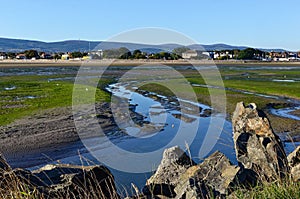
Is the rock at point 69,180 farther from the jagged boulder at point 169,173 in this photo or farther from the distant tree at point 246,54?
the distant tree at point 246,54

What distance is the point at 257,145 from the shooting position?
8.51m

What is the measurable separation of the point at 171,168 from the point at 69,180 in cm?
246

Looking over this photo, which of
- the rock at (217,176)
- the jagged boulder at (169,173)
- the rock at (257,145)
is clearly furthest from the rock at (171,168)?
the rock at (257,145)

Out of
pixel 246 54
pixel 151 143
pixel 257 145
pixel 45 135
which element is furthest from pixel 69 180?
pixel 246 54

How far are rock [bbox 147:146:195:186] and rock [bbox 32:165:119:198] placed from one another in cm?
118

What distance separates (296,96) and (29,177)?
3417 centimetres

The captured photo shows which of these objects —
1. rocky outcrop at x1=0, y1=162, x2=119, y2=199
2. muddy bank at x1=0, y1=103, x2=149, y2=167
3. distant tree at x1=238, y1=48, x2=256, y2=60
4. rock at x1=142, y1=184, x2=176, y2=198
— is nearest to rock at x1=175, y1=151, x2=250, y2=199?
rock at x1=142, y1=184, x2=176, y2=198

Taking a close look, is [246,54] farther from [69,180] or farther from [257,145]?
[69,180]

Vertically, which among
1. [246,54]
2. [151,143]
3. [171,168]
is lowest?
[151,143]

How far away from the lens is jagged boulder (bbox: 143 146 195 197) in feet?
26.1

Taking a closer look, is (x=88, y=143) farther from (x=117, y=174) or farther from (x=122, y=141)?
(x=117, y=174)

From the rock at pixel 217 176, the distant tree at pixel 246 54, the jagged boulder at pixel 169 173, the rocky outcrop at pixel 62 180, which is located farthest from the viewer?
the distant tree at pixel 246 54

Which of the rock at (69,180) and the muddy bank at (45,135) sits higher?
the rock at (69,180)

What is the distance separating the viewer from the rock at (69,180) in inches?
258
